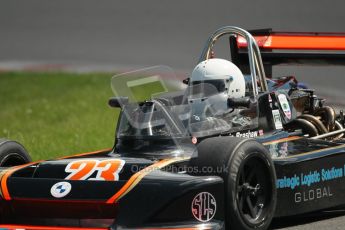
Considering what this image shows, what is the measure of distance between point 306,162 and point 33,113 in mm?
8574

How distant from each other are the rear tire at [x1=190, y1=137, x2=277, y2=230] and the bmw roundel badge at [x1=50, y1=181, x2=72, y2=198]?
92 cm

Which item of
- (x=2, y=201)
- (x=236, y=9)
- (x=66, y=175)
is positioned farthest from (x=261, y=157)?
(x=236, y=9)

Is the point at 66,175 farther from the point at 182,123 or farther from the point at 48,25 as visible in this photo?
the point at 48,25

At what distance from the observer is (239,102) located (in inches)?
324

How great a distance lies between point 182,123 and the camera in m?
8.06

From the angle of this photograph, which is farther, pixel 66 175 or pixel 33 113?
pixel 33 113

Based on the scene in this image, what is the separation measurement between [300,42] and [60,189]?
4.14m

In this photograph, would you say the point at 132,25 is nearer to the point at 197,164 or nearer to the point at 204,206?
the point at 197,164

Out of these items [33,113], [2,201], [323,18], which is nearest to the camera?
[2,201]

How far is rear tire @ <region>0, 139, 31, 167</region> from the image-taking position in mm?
8242

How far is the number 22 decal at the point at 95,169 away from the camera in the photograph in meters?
7.16

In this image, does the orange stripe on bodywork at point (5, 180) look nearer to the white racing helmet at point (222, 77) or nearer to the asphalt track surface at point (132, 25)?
the white racing helmet at point (222, 77)

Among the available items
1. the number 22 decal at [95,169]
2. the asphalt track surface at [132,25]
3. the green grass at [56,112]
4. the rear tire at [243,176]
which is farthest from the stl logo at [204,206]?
the asphalt track surface at [132,25]

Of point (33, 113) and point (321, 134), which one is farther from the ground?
point (33, 113)
